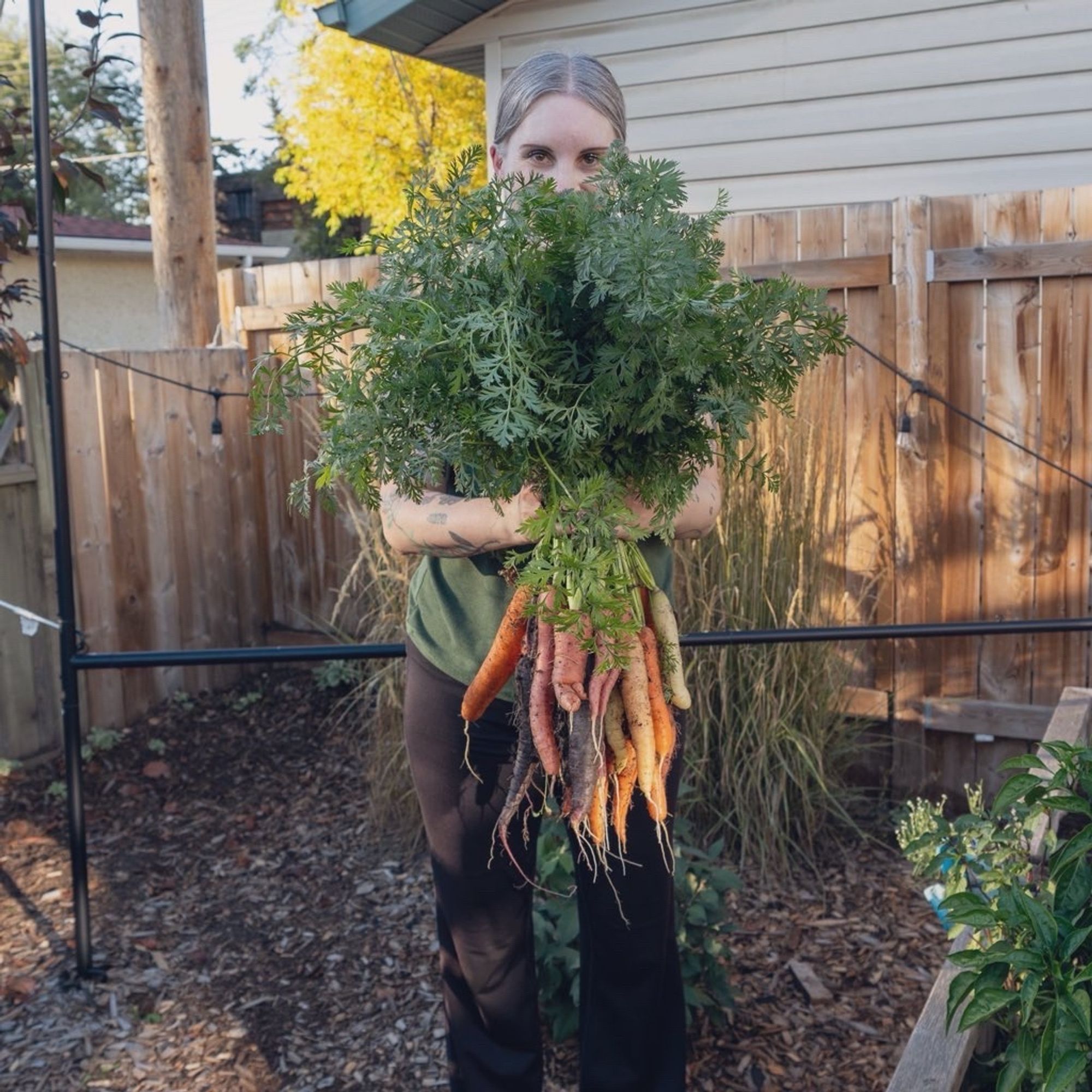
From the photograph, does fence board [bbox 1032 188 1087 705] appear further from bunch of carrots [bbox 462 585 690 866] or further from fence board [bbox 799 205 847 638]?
bunch of carrots [bbox 462 585 690 866]

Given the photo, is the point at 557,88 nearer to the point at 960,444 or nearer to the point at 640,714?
the point at 640,714

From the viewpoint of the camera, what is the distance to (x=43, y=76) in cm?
278

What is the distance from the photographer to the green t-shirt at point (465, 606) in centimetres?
192

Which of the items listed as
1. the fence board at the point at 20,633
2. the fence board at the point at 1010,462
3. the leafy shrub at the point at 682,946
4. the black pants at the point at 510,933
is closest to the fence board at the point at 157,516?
the fence board at the point at 20,633

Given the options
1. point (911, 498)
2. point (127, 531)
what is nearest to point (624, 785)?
point (911, 498)

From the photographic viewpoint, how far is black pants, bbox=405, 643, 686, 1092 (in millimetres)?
1989

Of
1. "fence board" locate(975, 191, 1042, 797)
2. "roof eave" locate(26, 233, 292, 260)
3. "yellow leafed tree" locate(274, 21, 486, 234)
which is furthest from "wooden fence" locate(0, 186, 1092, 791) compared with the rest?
"roof eave" locate(26, 233, 292, 260)

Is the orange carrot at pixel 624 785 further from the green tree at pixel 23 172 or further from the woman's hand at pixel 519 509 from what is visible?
the green tree at pixel 23 172

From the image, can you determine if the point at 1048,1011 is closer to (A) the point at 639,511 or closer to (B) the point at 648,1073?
(B) the point at 648,1073

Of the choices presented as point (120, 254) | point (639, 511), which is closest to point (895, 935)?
point (639, 511)

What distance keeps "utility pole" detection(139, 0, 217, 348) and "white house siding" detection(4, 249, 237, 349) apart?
36.1ft

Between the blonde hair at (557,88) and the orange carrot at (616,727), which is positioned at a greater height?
the blonde hair at (557,88)

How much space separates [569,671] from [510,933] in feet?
2.09

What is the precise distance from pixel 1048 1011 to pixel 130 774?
3642 millimetres
